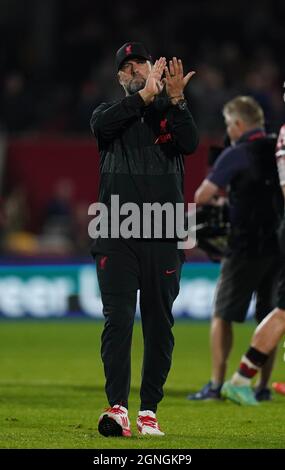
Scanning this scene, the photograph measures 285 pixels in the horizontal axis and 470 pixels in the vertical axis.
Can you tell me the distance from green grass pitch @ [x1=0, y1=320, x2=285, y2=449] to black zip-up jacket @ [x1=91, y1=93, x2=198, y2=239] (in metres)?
1.48

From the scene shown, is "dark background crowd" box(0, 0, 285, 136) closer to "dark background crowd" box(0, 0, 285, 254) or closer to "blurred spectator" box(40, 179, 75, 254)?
"dark background crowd" box(0, 0, 285, 254)

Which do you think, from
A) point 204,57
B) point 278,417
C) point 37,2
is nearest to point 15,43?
point 37,2

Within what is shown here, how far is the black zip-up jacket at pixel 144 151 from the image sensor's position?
8164mm

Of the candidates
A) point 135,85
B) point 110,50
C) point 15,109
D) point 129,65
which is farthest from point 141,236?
point 110,50

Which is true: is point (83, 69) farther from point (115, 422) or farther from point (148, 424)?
point (115, 422)

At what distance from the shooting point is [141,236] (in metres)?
8.21

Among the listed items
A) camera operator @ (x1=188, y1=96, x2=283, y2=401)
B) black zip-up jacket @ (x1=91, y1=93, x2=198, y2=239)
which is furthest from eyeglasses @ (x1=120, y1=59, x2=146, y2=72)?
camera operator @ (x1=188, y1=96, x2=283, y2=401)

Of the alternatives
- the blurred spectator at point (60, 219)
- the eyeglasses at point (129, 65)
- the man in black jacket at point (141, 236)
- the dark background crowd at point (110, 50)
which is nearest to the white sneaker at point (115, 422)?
the man in black jacket at point (141, 236)

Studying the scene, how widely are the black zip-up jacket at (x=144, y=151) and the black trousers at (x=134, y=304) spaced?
1.00 feet

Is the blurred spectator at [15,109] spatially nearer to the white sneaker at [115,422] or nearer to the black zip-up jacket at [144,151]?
the black zip-up jacket at [144,151]

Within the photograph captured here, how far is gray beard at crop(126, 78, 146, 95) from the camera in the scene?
27.0ft

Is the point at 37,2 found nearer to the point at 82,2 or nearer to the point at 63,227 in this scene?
the point at 82,2

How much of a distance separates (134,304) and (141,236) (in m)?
0.41

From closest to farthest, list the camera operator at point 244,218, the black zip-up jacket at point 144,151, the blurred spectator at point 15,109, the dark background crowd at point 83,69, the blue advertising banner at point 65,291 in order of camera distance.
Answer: the black zip-up jacket at point 144,151, the camera operator at point 244,218, the blue advertising banner at point 65,291, the dark background crowd at point 83,69, the blurred spectator at point 15,109
